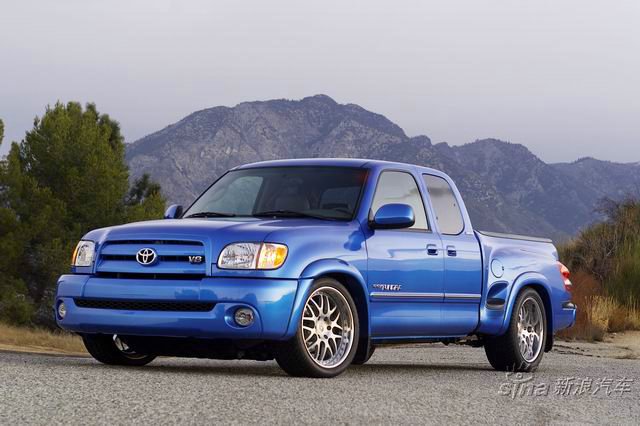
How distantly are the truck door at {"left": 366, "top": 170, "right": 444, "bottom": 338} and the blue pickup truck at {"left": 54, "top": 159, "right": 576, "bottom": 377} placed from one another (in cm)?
1

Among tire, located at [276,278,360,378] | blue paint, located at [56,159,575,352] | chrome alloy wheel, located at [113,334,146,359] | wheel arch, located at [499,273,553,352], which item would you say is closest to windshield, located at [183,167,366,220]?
blue paint, located at [56,159,575,352]

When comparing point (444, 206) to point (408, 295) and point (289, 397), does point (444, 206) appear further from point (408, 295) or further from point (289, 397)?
point (289, 397)

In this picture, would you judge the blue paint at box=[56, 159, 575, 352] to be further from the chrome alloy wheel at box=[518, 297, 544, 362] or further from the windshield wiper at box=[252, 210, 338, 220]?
the chrome alloy wheel at box=[518, 297, 544, 362]

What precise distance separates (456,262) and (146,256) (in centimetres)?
308

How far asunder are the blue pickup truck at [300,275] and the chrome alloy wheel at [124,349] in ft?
0.04

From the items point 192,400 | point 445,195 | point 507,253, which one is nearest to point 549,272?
point 507,253

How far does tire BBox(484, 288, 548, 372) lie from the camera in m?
Answer: 10.9

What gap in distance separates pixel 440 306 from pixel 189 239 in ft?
8.68

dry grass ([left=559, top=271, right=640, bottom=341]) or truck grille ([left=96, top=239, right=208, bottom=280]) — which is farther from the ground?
truck grille ([left=96, top=239, right=208, bottom=280])

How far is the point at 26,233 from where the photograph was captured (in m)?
41.0

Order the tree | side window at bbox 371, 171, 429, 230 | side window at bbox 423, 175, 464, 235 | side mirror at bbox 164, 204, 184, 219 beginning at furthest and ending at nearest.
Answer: the tree, side window at bbox 423, 175, 464, 235, side mirror at bbox 164, 204, 184, 219, side window at bbox 371, 171, 429, 230

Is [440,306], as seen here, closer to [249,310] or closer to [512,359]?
[512,359]

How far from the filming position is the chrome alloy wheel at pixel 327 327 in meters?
8.52

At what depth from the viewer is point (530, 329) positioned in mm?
11430
